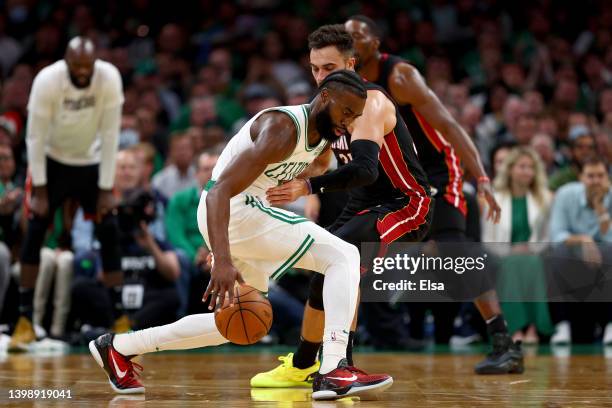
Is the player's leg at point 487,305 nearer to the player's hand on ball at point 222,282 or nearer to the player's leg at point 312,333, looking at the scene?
the player's leg at point 312,333

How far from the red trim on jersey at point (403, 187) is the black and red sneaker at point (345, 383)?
0.95m

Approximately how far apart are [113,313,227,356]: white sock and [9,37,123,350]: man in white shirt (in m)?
2.74

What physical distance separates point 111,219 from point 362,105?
11.4 feet

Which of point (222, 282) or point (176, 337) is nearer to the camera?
point (222, 282)

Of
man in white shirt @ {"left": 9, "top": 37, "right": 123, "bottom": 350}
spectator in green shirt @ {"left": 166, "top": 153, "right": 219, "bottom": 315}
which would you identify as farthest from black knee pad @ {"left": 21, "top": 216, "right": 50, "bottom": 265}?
spectator in green shirt @ {"left": 166, "top": 153, "right": 219, "bottom": 315}

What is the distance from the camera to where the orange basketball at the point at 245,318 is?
14.7 feet

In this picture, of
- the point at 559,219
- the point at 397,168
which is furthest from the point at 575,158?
the point at 397,168

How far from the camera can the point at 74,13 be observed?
1240 centimetres

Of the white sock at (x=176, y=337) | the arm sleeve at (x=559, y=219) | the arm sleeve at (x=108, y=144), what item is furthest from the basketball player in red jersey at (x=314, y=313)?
the arm sleeve at (x=559, y=219)

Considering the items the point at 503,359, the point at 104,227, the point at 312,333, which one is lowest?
the point at 503,359

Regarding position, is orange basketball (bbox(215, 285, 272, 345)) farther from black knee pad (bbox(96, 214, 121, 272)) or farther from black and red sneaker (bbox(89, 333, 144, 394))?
black knee pad (bbox(96, 214, 121, 272))

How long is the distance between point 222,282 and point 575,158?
5.86 m

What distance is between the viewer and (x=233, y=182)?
4.21 meters

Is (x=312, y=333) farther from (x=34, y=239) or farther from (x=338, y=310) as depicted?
(x=34, y=239)
